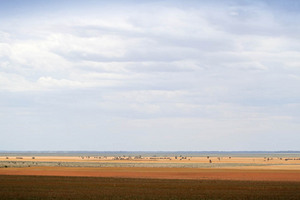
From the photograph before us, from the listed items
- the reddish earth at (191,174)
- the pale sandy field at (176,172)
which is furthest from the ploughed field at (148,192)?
the pale sandy field at (176,172)

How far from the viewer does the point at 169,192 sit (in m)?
40.9

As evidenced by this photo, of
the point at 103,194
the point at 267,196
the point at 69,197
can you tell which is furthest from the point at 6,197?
the point at 267,196

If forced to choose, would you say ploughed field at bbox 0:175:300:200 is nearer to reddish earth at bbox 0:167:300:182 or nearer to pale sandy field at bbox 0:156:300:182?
reddish earth at bbox 0:167:300:182

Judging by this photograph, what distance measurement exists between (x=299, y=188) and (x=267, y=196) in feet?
26.6

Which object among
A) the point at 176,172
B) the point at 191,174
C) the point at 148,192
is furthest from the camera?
the point at 176,172

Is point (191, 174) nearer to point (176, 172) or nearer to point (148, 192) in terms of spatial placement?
point (176, 172)

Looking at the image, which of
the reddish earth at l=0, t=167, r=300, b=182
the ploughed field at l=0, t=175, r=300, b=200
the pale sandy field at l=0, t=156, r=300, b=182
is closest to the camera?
the ploughed field at l=0, t=175, r=300, b=200

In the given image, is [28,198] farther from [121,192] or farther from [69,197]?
[121,192]

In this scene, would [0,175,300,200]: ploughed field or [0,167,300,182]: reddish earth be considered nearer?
[0,175,300,200]: ploughed field

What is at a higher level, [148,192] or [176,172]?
[176,172]

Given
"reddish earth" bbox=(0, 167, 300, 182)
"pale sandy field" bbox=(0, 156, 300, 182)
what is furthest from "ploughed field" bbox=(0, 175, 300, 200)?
"pale sandy field" bbox=(0, 156, 300, 182)

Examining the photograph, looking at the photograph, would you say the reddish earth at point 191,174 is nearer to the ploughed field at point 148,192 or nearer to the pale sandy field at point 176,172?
the pale sandy field at point 176,172

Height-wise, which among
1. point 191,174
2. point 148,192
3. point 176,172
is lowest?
point 148,192

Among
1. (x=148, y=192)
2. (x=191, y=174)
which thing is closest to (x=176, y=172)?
(x=191, y=174)
